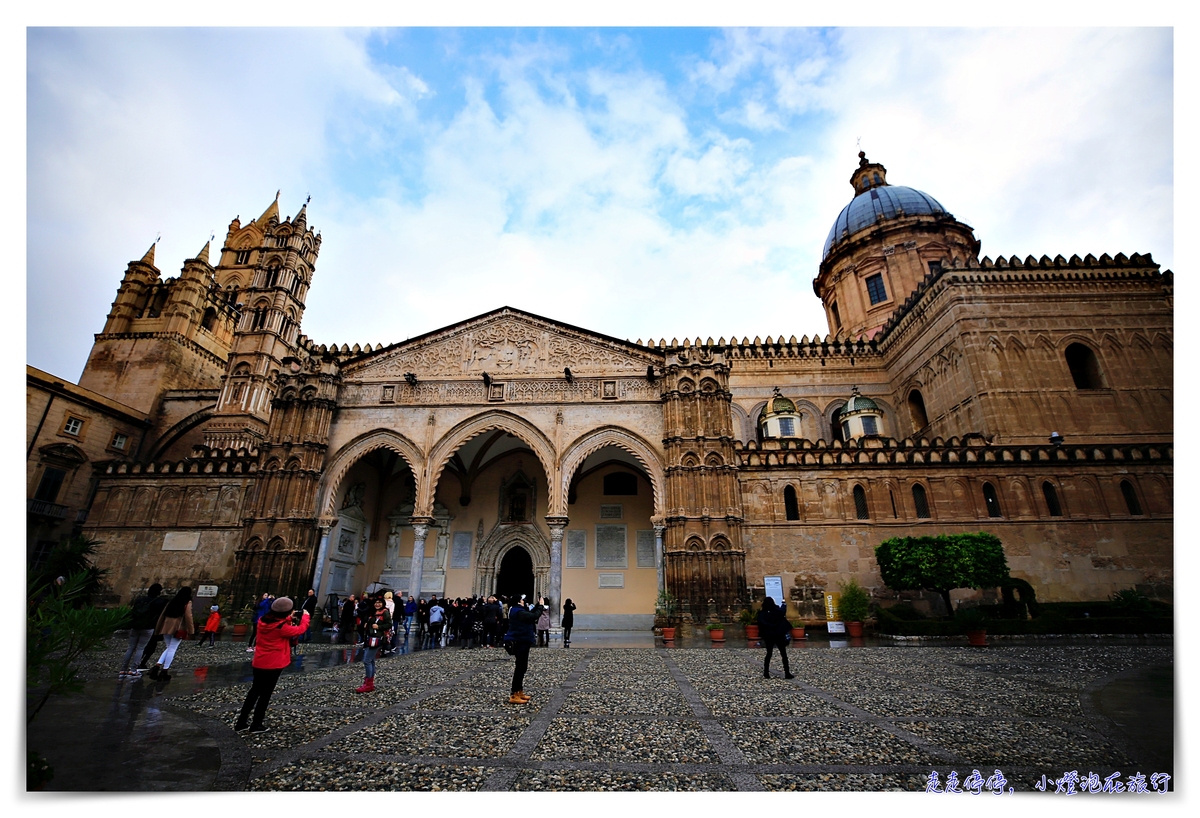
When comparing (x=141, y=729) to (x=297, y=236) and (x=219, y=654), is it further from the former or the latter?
(x=297, y=236)

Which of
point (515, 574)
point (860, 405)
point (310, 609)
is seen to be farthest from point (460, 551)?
point (860, 405)

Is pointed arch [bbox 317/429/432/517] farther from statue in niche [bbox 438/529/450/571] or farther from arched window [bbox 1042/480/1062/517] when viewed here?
arched window [bbox 1042/480/1062/517]

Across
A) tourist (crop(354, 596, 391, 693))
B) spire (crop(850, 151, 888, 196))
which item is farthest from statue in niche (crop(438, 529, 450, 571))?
spire (crop(850, 151, 888, 196))

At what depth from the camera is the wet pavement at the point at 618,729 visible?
13.2 ft

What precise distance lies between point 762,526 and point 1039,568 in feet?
30.7

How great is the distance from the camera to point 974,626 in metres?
14.1

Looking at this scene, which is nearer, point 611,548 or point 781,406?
point 611,548

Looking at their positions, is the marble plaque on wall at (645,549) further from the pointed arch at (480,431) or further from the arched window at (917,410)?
the arched window at (917,410)

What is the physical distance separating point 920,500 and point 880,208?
24.8m

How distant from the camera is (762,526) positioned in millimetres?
19750

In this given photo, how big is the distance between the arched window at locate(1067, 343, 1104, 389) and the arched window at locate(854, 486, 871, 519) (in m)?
11.9

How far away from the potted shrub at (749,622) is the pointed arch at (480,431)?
6.79 meters

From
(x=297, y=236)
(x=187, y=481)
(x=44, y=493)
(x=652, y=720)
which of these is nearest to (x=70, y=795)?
(x=652, y=720)

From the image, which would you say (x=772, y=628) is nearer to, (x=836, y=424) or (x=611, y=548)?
(x=611, y=548)
